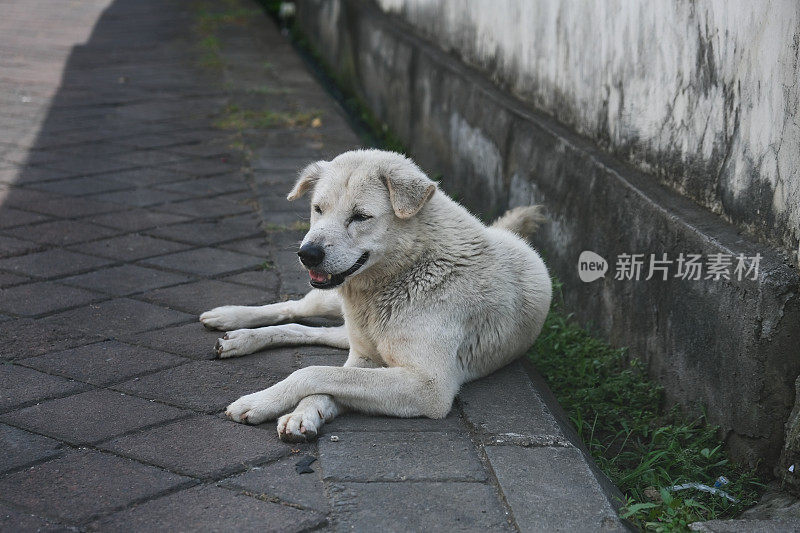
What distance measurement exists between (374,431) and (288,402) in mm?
354

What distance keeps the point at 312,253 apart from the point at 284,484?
37.3 inches

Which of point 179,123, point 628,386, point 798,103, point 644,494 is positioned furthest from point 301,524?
point 179,123

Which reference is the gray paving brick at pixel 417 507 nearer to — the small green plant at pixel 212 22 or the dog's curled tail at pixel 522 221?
the dog's curled tail at pixel 522 221

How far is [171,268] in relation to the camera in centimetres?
518

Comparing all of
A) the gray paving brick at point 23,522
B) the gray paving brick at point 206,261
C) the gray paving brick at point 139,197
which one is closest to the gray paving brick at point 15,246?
the gray paving brick at point 206,261

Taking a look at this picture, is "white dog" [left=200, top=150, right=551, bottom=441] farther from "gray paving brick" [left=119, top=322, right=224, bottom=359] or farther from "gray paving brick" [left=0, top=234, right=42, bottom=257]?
"gray paving brick" [left=0, top=234, right=42, bottom=257]

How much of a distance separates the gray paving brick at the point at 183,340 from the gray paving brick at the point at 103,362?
0.20 ft

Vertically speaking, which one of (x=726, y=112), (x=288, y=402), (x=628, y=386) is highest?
(x=726, y=112)

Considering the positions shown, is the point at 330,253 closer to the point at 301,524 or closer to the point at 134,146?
the point at 301,524

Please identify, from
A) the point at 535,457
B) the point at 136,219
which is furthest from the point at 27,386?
the point at 136,219

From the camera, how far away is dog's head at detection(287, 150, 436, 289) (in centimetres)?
358

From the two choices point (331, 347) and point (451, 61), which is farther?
point (451, 61)

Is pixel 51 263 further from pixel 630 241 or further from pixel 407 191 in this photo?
pixel 630 241

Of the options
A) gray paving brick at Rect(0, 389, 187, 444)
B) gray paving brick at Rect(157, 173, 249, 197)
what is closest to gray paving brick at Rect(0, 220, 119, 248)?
gray paving brick at Rect(157, 173, 249, 197)
